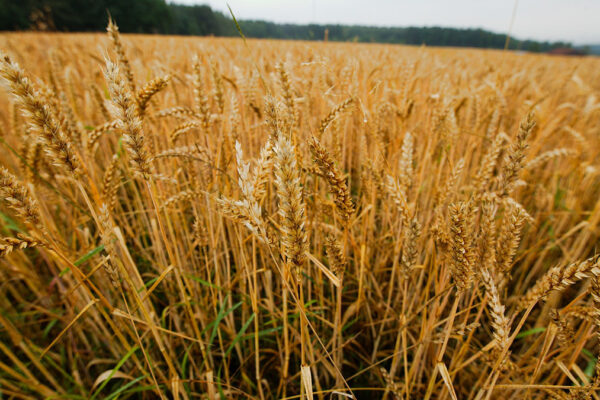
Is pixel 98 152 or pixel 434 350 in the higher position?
pixel 98 152

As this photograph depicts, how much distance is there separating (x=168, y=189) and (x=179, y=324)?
702 mm

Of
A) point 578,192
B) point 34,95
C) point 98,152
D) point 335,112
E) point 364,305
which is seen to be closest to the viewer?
point 34,95

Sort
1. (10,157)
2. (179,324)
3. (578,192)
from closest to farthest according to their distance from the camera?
(179,324)
(10,157)
(578,192)

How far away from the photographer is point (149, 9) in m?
34.8

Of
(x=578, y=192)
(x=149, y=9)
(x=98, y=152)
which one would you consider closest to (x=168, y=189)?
(x=98, y=152)

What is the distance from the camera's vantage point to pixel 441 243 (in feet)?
2.69

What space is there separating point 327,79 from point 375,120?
2.78 ft

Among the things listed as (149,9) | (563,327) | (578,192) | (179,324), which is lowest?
(179,324)

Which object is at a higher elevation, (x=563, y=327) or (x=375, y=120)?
(x=375, y=120)

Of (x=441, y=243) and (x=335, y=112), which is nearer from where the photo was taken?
(x=441, y=243)

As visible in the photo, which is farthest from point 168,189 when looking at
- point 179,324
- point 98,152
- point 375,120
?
point 98,152

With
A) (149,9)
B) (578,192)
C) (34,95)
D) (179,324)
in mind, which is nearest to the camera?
(34,95)

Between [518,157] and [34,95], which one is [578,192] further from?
[34,95]

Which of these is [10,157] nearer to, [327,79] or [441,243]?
[327,79]
